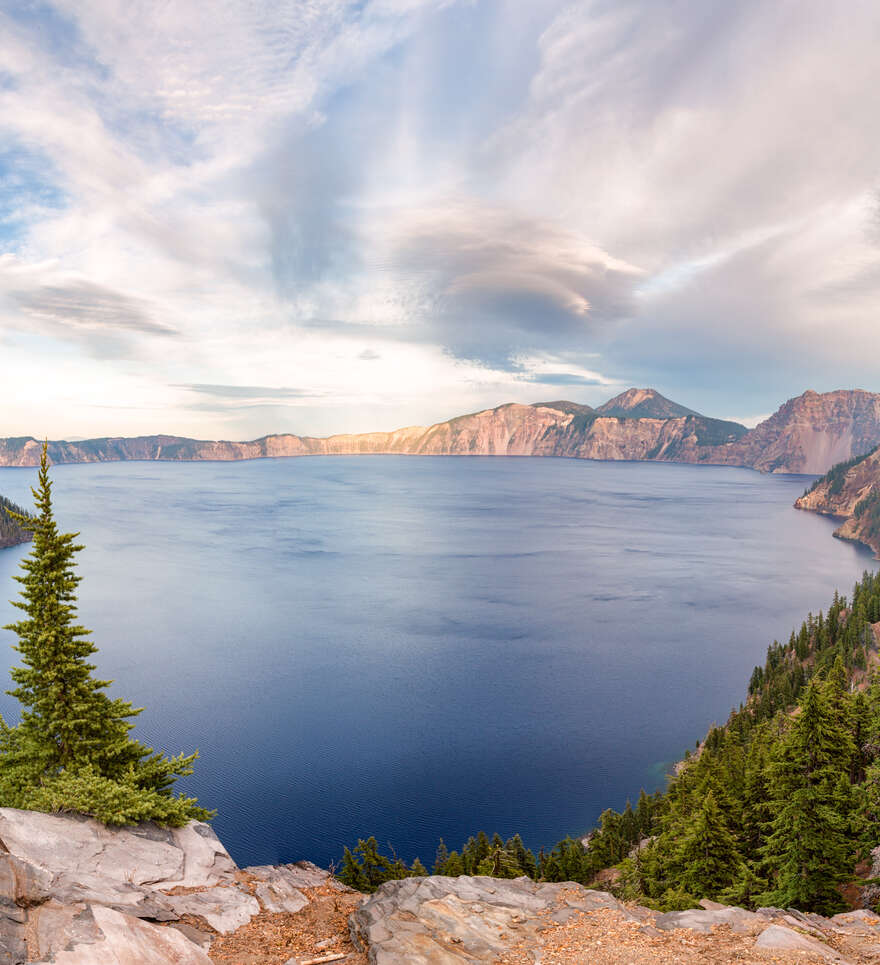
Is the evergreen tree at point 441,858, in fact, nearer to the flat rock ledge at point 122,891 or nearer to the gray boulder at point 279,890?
the flat rock ledge at point 122,891

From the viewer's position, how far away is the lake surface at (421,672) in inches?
2148

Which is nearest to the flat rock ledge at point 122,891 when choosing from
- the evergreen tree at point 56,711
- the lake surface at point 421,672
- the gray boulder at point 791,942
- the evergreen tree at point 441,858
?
the evergreen tree at point 56,711

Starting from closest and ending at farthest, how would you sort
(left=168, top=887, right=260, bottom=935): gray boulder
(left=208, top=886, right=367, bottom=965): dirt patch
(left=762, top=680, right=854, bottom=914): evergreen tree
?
(left=208, top=886, right=367, bottom=965): dirt patch → (left=168, top=887, right=260, bottom=935): gray boulder → (left=762, top=680, right=854, bottom=914): evergreen tree

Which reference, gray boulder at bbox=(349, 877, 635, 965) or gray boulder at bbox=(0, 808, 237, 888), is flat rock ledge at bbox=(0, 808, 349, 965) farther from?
gray boulder at bbox=(349, 877, 635, 965)

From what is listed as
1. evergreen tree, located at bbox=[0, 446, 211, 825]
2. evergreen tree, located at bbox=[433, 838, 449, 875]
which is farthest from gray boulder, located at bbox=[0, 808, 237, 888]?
evergreen tree, located at bbox=[433, 838, 449, 875]

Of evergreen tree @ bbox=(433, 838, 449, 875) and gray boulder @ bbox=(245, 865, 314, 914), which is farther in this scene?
evergreen tree @ bbox=(433, 838, 449, 875)

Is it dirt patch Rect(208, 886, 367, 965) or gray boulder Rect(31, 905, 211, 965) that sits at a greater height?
gray boulder Rect(31, 905, 211, 965)

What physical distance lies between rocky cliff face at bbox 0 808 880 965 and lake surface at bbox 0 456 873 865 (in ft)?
117

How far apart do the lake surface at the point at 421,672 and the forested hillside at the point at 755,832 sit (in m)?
7.40

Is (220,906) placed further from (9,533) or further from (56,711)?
(9,533)

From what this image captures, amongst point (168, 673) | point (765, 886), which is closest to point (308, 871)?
point (765, 886)

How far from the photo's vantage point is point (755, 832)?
33.5 metres

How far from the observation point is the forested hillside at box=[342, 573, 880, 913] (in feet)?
81.7

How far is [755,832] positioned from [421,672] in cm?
5162
